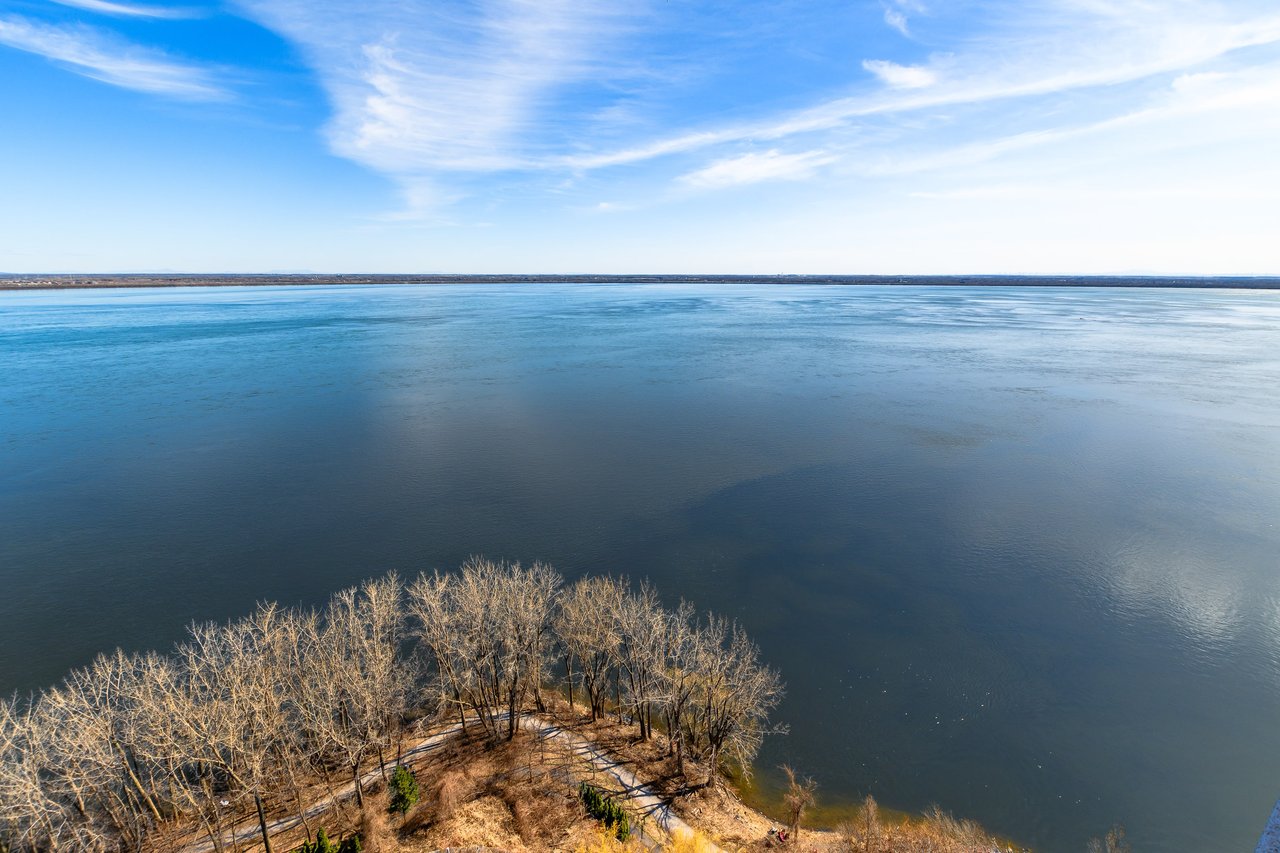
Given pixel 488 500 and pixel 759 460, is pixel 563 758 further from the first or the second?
pixel 759 460

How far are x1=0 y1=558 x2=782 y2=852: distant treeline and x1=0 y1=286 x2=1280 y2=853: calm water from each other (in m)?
4.27

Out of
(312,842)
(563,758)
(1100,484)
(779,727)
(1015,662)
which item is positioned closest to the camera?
(312,842)

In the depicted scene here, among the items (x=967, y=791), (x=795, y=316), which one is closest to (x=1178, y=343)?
(x=795, y=316)

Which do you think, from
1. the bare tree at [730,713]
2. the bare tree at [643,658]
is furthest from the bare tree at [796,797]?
the bare tree at [643,658]

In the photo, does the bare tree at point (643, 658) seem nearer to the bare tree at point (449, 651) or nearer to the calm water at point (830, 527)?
the calm water at point (830, 527)

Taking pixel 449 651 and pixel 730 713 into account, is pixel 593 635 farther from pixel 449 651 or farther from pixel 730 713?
pixel 730 713

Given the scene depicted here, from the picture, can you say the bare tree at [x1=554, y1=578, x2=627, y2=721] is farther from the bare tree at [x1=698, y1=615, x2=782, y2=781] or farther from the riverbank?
the bare tree at [x1=698, y1=615, x2=782, y2=781]

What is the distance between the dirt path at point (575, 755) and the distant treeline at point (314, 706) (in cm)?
57

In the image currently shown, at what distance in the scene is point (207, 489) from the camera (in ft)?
129

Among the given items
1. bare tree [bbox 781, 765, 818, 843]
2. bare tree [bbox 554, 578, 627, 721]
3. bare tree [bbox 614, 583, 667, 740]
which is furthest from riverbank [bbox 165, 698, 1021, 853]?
bare tree [bbox 554, 578, 627, 721]

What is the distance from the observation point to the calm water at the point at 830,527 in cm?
2186

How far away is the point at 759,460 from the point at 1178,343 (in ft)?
321

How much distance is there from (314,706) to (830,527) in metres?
28.4

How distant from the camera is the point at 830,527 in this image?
35594 mm
